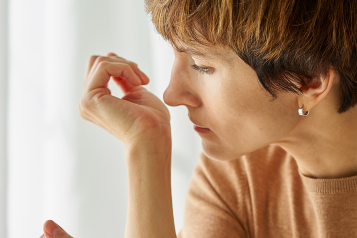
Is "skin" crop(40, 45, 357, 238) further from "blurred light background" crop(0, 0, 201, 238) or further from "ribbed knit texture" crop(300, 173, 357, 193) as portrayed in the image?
"blurred light background" crop(0, 0, 201, 238)

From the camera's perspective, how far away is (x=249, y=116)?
2.73 feet

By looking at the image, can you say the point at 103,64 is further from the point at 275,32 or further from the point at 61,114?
the point at 275,32

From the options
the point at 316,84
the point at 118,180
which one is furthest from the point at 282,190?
the point at 118,180

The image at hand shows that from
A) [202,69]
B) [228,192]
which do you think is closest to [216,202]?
[228,192]

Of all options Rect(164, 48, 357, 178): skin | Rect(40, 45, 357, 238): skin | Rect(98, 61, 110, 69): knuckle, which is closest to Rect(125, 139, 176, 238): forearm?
Rect(40, 45, 357, 238): skin

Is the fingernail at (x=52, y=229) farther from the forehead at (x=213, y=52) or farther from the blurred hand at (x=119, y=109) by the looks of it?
the forehead at (x=213, y=52)

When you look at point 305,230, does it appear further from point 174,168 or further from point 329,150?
point 174,168

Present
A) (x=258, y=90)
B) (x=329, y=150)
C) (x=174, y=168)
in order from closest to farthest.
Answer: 1. (x=258, y=90)
2. (x=329, y=150)
3. (x=174, y=168)

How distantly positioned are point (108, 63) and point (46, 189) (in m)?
0.50

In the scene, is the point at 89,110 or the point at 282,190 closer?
the point at 89,110

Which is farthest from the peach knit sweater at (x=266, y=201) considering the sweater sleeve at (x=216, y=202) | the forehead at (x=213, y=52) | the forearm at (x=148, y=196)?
the forehead at (x=213, y=52)

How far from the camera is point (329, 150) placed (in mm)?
957

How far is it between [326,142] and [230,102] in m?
0.33

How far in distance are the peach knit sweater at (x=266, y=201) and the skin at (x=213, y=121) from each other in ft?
0.21
